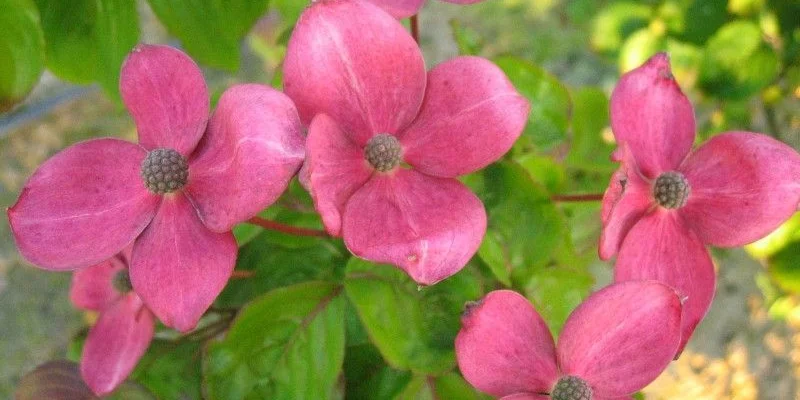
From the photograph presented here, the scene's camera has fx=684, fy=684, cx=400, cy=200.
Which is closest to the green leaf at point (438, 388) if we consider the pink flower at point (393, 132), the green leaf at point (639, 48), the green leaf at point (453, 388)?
the green leaf at point (453, 388)

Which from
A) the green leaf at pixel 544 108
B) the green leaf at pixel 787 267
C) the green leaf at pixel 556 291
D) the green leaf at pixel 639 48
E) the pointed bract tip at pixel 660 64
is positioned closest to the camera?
the pointed bract tip at pixel 660 64

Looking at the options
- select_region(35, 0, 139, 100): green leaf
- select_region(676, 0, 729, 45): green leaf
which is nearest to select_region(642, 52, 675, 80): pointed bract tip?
select_region(35, 0, 139, 100): green leaf

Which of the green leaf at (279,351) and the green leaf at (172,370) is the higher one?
the green leaf at (279,351)

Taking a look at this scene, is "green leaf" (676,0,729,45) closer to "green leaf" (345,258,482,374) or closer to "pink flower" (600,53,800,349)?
"pink flower" (600,53,800,349)

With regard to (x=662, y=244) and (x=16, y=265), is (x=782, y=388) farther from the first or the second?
(x=16, y=265)

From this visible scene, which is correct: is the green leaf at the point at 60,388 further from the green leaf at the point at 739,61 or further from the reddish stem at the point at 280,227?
the green leaf at the point at 739,61

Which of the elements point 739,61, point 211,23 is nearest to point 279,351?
point 211,23

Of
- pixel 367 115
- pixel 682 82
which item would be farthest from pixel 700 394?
pixel 367 115
